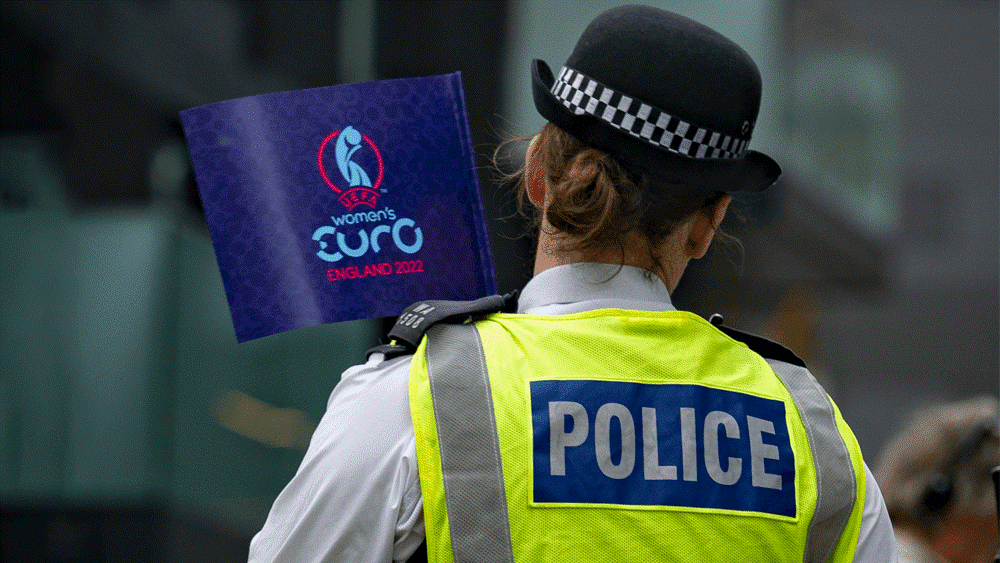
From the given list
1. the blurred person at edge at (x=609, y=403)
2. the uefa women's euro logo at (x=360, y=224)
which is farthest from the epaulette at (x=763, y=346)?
the uefa women's euro logo at (x=360, y=224)

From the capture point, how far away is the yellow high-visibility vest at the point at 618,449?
113 cm

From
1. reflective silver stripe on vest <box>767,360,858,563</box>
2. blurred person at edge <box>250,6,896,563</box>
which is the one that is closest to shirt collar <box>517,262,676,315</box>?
blurred person at edge <box>250,6,896,563</box>

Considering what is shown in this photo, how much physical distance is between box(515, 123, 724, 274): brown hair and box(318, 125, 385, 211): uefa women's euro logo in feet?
0.79

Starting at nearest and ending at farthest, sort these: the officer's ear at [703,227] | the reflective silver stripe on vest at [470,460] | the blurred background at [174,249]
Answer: the reflective silver stripe on vest at [470,460] → the officer's ear at [703,227] → the blurred background at [174,249]

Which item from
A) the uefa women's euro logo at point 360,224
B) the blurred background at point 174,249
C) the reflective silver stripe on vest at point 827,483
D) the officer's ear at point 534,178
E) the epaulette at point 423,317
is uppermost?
the officer's ear at point 534,178

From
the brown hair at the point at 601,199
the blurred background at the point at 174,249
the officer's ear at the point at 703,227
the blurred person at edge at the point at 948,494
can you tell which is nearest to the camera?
the brown hair at the point at 601,199

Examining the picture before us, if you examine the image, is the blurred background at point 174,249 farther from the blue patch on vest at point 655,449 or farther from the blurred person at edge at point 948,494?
the blue patch on vest at point 655,449

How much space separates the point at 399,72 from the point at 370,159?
3526mm

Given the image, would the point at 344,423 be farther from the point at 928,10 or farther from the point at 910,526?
the point at 928,10

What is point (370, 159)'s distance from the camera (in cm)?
139

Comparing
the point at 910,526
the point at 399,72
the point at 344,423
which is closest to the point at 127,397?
the point at 399,72

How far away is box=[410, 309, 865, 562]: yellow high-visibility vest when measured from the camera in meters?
1.13

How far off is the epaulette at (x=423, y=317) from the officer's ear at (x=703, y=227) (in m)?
0.27

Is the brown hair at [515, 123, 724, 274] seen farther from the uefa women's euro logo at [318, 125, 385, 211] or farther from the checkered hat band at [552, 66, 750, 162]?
the uefa women's euro logo at [318, 125, 385, 211]
